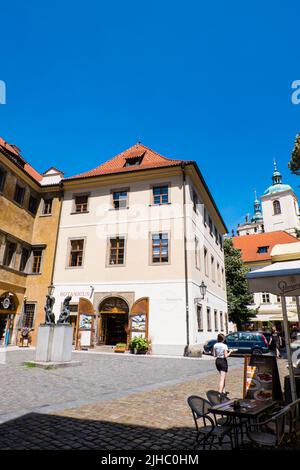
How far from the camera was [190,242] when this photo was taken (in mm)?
21875

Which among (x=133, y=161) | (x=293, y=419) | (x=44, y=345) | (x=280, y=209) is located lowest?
(x=293, y=419)

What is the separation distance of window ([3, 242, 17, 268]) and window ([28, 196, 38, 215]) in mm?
3556

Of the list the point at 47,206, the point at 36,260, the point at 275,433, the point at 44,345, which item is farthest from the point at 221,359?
the point at 47,206

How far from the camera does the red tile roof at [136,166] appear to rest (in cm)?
2418

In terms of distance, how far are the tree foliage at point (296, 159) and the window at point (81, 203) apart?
1465 centimetres

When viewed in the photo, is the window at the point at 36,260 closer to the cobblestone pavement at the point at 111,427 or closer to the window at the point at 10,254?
the window at the point at 10,254

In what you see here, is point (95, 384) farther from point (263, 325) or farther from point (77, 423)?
point (263, 325)

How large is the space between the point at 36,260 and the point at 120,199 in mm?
7944

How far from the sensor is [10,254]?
2339cm

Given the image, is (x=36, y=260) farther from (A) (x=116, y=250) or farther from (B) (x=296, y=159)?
(B) (x=296, y=159)

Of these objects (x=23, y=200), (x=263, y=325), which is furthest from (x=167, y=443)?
(x=263, y=325)

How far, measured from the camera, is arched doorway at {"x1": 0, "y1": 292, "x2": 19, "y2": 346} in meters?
22.0

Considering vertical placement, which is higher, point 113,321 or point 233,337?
point 113,321

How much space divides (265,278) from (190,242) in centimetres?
1689
